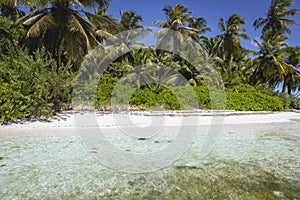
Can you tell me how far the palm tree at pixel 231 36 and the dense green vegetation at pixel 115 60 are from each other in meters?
0.10

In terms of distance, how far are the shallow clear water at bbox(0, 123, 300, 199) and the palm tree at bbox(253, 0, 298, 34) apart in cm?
2505

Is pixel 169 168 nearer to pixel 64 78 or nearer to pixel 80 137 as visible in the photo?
pixel 80 137

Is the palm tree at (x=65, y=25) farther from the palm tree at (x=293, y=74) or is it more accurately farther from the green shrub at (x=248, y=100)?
the palm tree at (x=293, y=74)

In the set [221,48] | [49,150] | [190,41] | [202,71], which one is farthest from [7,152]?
[221,48]

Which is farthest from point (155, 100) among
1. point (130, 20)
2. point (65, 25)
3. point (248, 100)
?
point (130, 20)

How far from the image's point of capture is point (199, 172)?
3.70 metres

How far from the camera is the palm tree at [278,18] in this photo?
993 inches

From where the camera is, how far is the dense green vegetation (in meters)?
8.34

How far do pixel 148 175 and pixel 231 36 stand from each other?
23.3 meters

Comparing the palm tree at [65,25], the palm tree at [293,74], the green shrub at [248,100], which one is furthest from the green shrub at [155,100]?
the palm tree at [293,74]

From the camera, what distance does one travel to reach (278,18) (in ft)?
85.5

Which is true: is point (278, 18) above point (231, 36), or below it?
above

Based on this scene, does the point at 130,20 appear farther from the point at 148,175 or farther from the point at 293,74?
the point at 148,175

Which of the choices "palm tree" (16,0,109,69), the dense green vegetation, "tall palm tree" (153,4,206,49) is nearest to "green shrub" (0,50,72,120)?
the dense green vegetation
